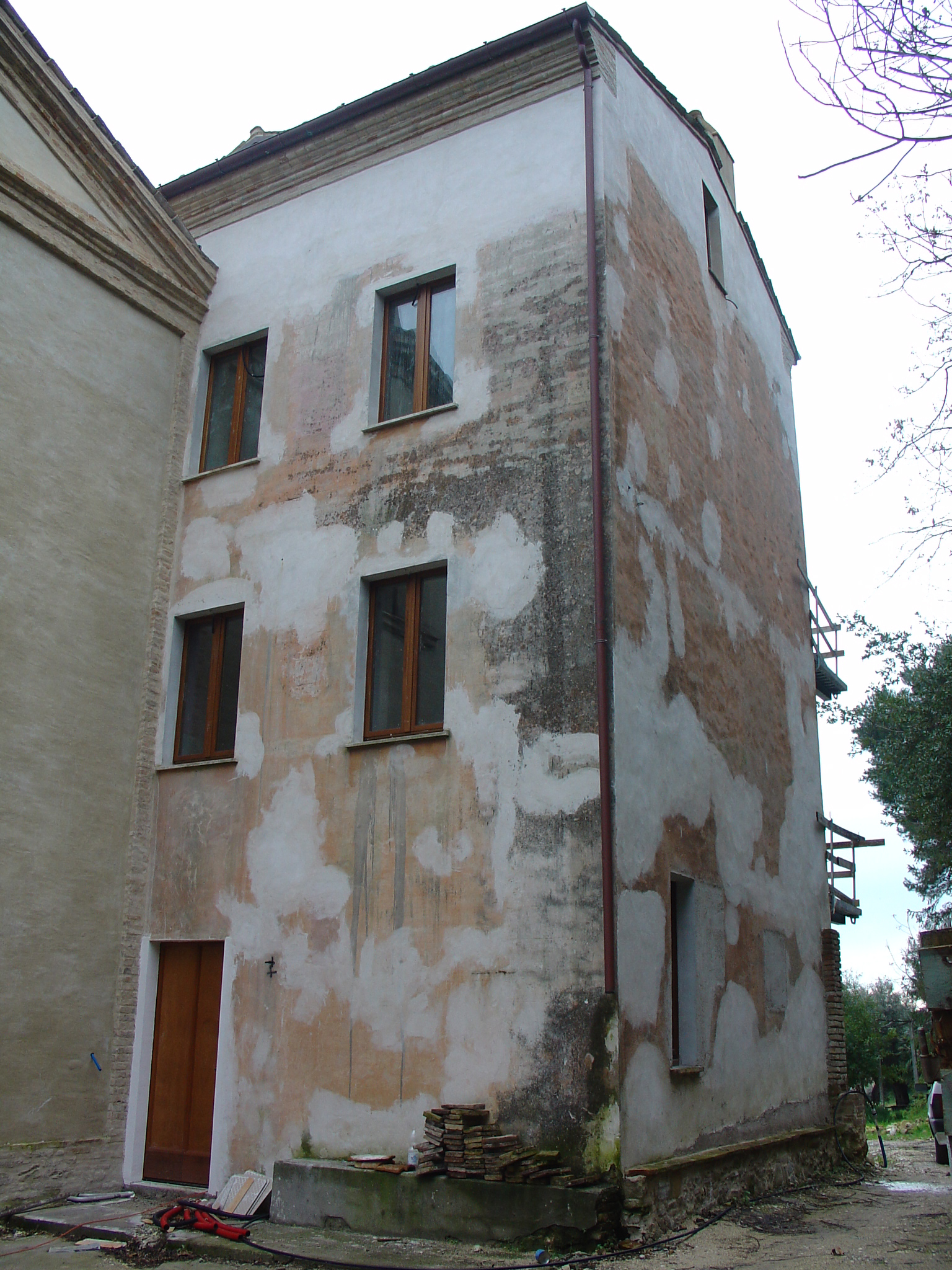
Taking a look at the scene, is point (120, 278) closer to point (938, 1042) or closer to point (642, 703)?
point (642, 703)

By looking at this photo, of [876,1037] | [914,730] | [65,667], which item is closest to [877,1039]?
[876,1037]

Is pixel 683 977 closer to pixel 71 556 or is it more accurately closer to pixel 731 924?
pixel 731 924

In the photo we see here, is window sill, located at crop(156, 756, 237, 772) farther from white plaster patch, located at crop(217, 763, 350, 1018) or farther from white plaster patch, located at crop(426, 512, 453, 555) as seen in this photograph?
white plaster patch, located at crop(426, 512, 453, 555)

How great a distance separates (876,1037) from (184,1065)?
3591 centimetres

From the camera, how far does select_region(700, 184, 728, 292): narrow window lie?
13.4 meters

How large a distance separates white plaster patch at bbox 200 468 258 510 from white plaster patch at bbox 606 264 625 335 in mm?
3982

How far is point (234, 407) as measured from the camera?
11.9 meters

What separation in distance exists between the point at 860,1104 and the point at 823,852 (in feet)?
9.86

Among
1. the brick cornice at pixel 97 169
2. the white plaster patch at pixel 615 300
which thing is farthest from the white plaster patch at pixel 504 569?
the brick cornice at pixel 97 169

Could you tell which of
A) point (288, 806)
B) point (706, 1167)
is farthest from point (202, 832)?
point (706, 1167)

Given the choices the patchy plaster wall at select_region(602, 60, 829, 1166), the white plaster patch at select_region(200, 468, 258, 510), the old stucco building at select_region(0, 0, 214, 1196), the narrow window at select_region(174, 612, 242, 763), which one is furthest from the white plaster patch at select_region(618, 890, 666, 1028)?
the white plaster patch at select_region(200, 468, 258, 510)

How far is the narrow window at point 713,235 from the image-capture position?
13445 millimetres

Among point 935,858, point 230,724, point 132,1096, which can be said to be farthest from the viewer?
point 935,858

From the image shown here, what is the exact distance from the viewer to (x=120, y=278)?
11445 mm
